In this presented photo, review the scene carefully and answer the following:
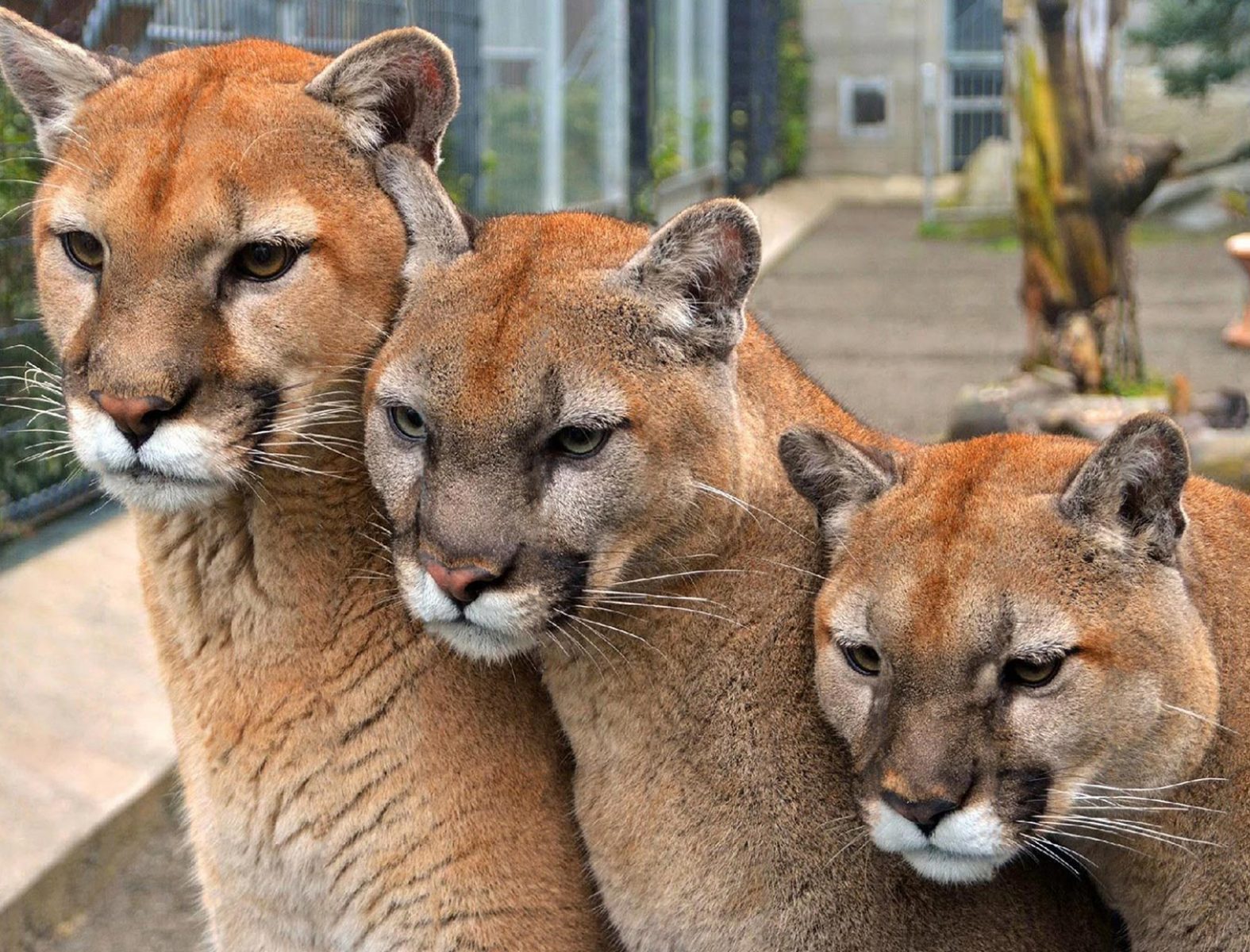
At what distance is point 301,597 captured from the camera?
4207mm

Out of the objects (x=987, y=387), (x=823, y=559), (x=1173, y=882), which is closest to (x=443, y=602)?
(x=823, y=559)

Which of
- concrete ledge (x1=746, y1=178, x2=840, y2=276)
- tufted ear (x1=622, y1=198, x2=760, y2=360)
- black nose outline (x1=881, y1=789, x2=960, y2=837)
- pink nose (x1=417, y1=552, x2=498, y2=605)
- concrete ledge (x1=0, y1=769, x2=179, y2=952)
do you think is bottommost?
concrete ledge (x1=0, y1=769, x2=179, y2=952)

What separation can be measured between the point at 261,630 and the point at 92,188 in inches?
47.0

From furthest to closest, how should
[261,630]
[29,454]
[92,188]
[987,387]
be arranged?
[987,387] < [29,454] < [261,630] < [92,188]

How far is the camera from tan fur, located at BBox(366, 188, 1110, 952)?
375 cm

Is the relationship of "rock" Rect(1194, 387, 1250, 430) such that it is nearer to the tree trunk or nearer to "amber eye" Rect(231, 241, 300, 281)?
the tree trunk

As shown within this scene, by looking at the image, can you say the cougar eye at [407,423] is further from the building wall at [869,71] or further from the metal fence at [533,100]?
the building wall at [869,71]

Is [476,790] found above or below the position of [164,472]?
below

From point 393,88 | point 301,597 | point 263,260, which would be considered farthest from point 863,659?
point 393,88

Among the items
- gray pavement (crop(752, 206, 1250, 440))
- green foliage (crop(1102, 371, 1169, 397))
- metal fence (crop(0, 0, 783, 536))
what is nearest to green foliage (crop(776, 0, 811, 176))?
metal fence (crop(0, 0, 783, 536))

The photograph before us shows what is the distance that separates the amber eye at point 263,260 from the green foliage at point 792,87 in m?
25.2

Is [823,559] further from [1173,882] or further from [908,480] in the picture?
[1173,882]

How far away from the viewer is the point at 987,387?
11.3 meters

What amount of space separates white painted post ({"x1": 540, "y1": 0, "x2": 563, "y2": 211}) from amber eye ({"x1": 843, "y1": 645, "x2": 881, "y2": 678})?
11714 millimetres
